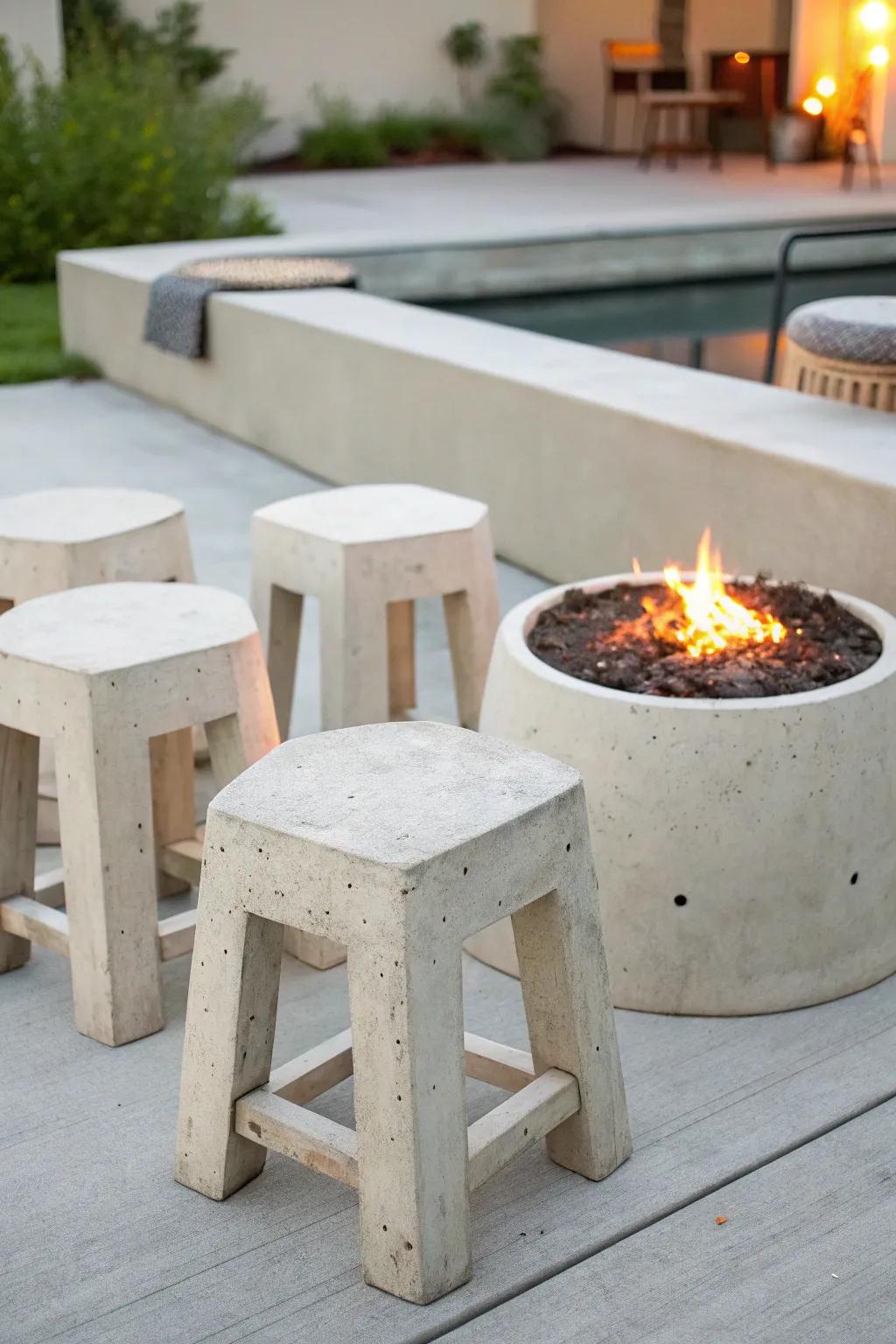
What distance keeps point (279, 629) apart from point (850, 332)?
1.50m

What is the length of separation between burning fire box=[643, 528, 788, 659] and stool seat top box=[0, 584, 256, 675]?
60 centimetres

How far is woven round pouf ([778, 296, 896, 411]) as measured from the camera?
326cm

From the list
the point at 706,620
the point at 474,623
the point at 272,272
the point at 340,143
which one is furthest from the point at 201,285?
the point at 340,143

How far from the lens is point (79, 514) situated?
2.52 m

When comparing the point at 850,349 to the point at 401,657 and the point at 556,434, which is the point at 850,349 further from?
the point at 401,657

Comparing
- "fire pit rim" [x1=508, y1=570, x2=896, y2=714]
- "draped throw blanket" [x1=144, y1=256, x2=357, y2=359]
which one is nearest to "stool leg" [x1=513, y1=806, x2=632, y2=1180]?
"fire pit rim" [x1=508, y1=570, x2=896, y2=714]

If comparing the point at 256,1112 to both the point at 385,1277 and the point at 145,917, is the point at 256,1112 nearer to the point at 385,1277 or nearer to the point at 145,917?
the point at 385,1277

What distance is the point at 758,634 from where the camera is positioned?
220 cm

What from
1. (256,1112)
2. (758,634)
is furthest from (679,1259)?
(758,634)

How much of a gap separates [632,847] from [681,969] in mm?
169

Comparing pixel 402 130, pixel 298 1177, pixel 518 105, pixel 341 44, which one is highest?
pixel 341 44

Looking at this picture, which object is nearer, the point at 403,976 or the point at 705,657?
the point at 403,976

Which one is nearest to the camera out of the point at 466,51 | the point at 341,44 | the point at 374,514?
the point at 374,514

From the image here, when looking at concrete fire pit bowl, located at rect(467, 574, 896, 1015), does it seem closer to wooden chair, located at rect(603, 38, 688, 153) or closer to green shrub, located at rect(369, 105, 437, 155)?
green shrub, located at rect(369, 105, 437, 155)
